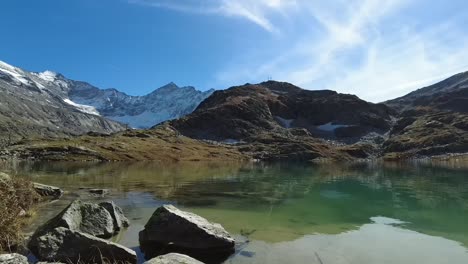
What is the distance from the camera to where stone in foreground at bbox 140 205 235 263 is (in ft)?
68.2

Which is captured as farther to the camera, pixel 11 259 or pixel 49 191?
pixel 49 191

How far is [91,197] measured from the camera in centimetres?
4062

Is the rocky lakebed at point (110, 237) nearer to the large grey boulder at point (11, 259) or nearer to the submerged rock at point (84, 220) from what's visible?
the submerged rock at point (84, 220)

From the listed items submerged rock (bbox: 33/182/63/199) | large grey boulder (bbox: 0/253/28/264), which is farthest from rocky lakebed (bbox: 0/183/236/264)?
submerged rock (bbox: 33/182/63/199)

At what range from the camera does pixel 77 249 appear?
57.9 feet

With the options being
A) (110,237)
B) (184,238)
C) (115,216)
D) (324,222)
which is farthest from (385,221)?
(110,237)

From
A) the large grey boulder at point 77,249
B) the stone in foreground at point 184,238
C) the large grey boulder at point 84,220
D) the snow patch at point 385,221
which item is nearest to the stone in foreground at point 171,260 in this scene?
the large grey boulder at point 77,249

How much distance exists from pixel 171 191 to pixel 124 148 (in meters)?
122

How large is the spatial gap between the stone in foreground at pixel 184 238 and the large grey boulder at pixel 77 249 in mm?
2833

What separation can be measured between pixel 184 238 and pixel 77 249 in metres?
5.13

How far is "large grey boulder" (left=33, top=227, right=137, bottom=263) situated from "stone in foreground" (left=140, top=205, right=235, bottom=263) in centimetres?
283

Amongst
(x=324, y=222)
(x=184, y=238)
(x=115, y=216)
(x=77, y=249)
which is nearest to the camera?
(x=77, y=249)

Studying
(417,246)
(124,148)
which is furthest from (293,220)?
(124,148)

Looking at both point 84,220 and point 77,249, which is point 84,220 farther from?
point 77,249
